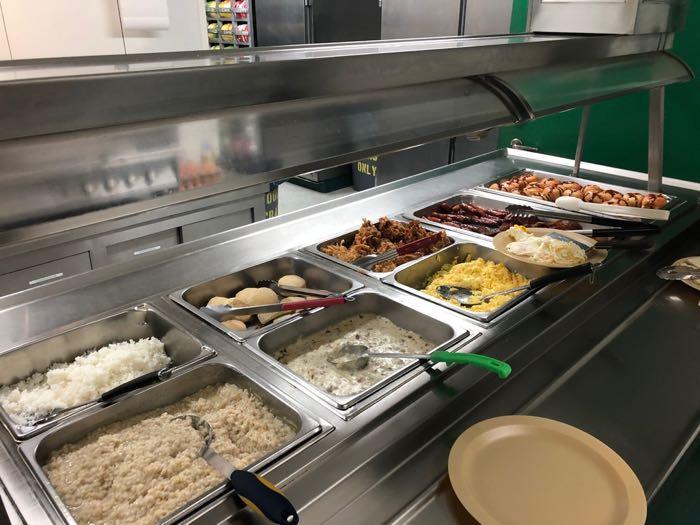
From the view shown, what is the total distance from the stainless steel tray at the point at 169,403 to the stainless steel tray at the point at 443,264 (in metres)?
0.60

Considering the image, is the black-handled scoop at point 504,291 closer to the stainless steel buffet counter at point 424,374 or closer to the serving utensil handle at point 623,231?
the stainless steel buffet counter at point 424,374

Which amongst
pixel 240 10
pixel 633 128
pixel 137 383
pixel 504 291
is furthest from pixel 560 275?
pixel 240 10

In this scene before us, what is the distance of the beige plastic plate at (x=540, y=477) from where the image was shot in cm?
99

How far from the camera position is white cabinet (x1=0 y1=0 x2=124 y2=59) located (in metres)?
3.21

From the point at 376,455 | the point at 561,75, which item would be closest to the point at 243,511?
the point at 376,455

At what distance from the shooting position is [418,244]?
6.29ft

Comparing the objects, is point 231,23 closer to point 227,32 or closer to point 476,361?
point 227,32

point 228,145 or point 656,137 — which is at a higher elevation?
point 228,145

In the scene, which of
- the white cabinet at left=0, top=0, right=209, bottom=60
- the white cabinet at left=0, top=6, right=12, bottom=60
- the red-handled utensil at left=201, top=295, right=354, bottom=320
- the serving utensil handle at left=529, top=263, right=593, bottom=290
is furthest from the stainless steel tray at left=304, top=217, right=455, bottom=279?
the white cabinet at left=0, top=6, right=12, bottom=60

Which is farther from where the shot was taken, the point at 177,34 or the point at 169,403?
the point at 177,34

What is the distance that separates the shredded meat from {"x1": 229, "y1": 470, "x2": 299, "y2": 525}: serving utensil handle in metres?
0.97

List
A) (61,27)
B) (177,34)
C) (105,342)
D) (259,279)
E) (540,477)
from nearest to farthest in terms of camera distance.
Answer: (540,477), (105,342), (259,279), (61,27), (177,34)

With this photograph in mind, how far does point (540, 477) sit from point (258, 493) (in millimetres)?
562

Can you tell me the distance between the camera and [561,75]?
5.33 ft
